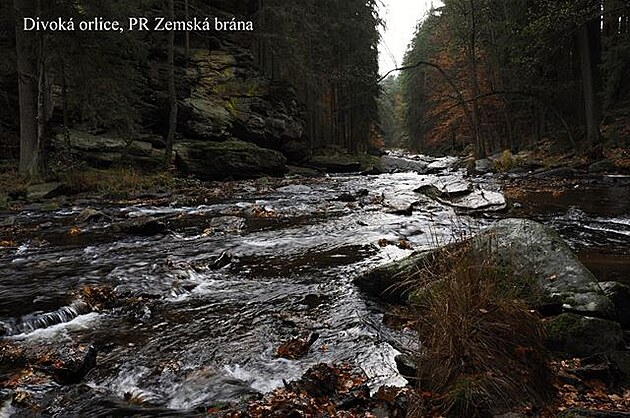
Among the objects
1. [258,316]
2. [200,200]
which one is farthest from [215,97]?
[258,316]

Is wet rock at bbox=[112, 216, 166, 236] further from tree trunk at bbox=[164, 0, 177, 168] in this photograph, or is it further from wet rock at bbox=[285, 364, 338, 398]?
tree trunk at bbox=[164, 0, 177, 168]

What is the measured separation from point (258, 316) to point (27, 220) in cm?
780

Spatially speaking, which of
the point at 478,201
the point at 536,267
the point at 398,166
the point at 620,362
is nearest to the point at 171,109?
the point at 478,201

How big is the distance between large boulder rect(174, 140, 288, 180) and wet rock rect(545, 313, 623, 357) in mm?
17006

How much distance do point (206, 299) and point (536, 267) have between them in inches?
130

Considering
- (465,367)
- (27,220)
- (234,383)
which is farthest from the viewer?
(27,220)

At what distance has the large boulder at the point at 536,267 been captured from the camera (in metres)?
3.39

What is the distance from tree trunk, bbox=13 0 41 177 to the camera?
1348 cm

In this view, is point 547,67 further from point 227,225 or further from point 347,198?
point 227,225

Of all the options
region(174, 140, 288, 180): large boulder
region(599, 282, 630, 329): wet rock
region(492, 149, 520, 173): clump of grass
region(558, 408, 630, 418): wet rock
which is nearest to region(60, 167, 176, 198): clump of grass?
region(174, 140, 288, 180): large boulder

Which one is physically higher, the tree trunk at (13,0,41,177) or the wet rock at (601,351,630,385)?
the tree trunk at (13,0,41,177)

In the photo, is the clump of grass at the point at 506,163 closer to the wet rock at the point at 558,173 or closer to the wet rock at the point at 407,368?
the wet rock at the point at 558,173

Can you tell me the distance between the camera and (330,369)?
3191 millimetres

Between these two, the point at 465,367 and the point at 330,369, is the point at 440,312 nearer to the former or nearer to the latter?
the point at 465,367
